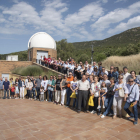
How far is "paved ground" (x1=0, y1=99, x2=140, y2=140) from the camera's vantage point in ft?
12.4

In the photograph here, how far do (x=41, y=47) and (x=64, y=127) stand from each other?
64.9ft

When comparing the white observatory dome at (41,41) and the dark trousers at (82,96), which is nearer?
the dark trousers at (82,96)

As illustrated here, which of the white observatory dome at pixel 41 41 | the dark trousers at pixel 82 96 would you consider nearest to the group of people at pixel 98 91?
the dark trousers at pixel 82 96

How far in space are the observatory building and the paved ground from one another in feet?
57.2

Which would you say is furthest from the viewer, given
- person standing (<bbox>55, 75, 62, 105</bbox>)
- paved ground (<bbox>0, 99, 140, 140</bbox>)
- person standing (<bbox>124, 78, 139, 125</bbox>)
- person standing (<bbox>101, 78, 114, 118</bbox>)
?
person standing (<bbox>55, 75, 62, 105</bbox>)

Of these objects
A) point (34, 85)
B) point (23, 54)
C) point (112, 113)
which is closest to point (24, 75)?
point (34, 85)

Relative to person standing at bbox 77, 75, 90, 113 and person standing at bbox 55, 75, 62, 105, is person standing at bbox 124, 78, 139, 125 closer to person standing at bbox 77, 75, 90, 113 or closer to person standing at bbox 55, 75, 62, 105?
person standing at bbox 77, 75, 90, 113

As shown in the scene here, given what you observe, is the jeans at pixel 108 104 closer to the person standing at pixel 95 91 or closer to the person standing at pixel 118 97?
the person standing at pixel 118 97

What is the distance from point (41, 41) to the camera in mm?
23328

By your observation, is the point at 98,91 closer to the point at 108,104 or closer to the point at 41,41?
the point at 108,104

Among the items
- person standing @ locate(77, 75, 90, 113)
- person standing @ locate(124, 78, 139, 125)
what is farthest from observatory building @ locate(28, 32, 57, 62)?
person standing @ locate(124, 78, 139, 125)

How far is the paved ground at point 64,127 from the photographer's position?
3.79 meters

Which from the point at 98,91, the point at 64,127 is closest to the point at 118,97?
the point at 98,91

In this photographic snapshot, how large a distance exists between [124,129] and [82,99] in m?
2.32
